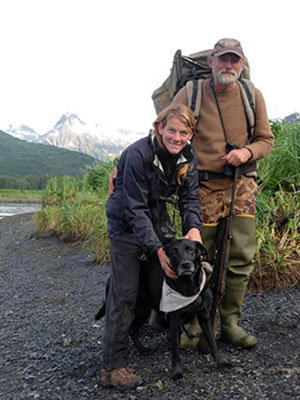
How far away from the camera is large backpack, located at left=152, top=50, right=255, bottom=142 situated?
3649 mm

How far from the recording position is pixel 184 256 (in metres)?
2.96

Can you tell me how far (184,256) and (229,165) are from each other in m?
1.00

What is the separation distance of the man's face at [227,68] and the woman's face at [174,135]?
0.71m

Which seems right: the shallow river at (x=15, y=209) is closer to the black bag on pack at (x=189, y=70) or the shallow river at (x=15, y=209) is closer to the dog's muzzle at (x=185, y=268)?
the black bag on pack at (x=189, y=70)

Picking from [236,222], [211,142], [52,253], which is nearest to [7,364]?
[236,222]

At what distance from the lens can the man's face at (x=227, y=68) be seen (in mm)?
3477

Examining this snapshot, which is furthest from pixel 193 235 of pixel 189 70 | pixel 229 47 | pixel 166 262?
pixel 189 70

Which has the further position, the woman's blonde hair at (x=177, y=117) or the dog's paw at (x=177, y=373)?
the dog's paw at (x=177, y=373)

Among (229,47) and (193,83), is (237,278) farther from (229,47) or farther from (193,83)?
(229,47)

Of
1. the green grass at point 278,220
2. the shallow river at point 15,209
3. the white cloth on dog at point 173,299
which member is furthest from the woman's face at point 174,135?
the shallow river at point 15,209

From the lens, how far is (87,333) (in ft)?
15.1

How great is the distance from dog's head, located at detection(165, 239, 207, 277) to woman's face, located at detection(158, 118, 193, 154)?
0.63m

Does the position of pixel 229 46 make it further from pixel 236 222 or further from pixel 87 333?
pixel 87 333

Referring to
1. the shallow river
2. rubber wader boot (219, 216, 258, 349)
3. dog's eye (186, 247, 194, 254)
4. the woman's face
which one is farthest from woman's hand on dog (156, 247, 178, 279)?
the shallow river
